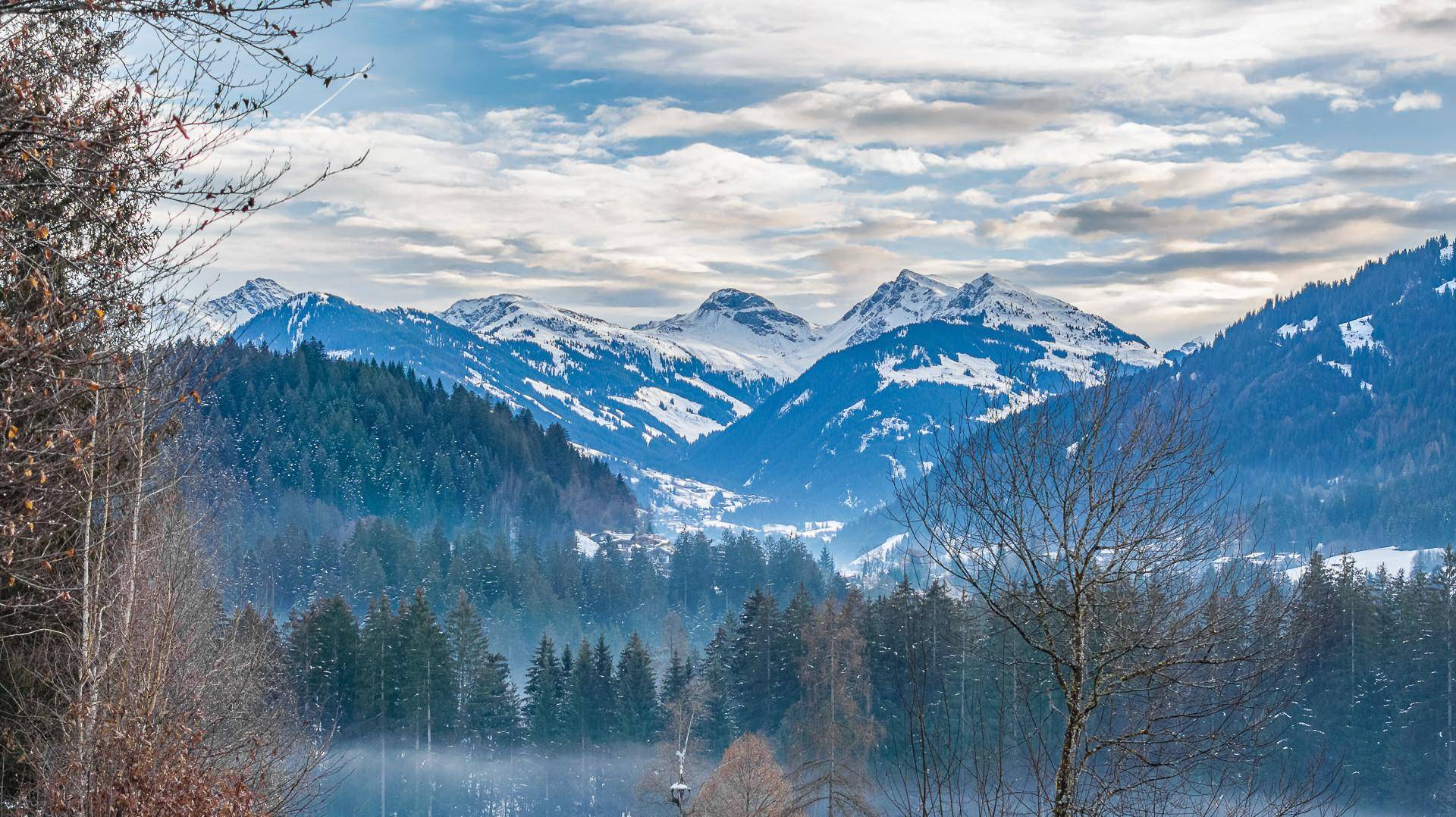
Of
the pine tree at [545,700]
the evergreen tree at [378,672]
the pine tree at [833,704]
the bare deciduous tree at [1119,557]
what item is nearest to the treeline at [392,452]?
the pine tree at [545,700]

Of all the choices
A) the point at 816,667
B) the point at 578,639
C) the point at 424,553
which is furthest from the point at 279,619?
the point at 816,667

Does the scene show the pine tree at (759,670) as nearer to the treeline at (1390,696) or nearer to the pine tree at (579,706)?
the pine tree at (579,706)

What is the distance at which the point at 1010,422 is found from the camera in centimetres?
1045

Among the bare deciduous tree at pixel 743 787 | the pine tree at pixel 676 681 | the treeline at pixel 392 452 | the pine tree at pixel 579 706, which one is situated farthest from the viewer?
the treeline at pixel 392 452

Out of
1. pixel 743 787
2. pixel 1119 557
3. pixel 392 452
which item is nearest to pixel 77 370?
pixel 1119 557

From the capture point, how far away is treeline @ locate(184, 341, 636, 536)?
143000 mm

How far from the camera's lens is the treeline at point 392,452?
143 meters

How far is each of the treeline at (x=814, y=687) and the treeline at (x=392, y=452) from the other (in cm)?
6578

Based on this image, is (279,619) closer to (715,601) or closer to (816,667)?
(715,601)

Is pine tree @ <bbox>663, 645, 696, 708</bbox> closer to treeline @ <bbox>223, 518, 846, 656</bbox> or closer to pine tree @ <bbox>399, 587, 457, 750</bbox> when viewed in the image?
pine tree @ <bbox>399, 587, 457, 750</bbox>

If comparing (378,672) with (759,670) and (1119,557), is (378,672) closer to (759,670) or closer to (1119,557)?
(759,670)

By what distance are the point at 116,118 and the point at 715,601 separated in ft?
397

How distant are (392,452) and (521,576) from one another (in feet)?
158

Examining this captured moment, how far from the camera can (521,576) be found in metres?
110
